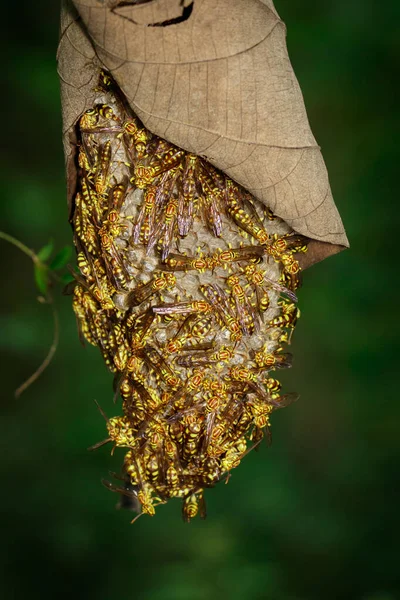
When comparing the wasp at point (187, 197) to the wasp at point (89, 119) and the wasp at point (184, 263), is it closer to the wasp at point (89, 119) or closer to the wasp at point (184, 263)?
the wasp at point (184, 263)

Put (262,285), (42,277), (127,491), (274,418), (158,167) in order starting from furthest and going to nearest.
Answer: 1. (274,418)
2. (127,491)
3. (262,285)
4. (158,167)
5. (42,277)

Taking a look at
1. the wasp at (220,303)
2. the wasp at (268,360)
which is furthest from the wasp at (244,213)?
the wasp at (268,360)

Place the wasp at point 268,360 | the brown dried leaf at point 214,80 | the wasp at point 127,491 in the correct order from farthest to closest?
the wasp at point 127,491 < the wasp at point 268,360 < the brown dried leaf at point 214,80

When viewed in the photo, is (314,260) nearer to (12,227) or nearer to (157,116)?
(157,116)

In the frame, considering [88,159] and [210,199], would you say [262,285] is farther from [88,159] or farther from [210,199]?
[88,159]

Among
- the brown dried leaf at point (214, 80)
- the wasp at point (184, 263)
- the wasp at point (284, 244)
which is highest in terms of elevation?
the brown dried leaf at point (214, 80)

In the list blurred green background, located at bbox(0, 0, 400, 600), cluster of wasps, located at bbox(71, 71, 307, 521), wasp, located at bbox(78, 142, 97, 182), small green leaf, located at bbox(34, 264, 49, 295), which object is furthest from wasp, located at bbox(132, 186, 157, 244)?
blurred green background, located at bbox(0, 0, 400, 600)

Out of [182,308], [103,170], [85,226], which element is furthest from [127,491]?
[103,170]

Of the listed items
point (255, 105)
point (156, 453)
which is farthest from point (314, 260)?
point (156, 453)
